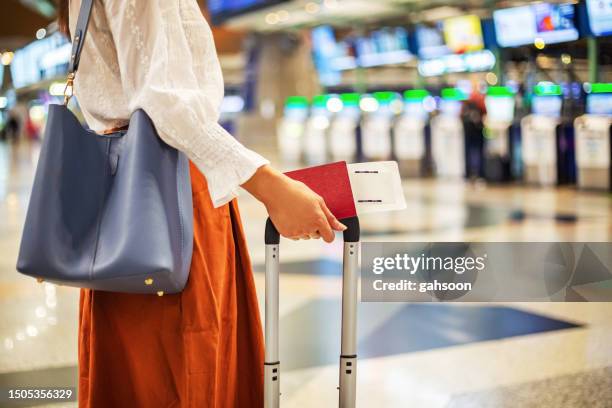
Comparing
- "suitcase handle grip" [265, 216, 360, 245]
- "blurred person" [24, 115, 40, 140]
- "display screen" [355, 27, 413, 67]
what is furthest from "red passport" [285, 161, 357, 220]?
"blurred person" [24, 115, 40, 140]

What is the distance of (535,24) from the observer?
5.77m

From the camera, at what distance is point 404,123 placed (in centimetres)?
1218

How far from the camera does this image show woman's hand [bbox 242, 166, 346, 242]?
1.06m

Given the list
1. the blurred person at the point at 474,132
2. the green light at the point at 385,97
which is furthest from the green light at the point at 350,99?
the blurred person at the point at 474,132

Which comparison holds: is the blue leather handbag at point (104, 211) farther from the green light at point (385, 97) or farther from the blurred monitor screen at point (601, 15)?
the green light at point (385, 97)

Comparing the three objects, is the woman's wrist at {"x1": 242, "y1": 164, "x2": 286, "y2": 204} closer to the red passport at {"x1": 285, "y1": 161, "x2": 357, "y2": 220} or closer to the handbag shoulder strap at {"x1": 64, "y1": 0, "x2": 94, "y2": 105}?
the red passport at {"x1": 285, "y1": 161, "x2": 357, "y2": 220}

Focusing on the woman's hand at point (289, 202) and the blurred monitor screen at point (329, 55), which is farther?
the blurred monitor screen at point (329, 55)

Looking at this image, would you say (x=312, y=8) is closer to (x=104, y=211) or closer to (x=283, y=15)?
(x=283, y=15)

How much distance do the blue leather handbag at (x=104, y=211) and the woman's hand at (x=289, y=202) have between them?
12 centimetres

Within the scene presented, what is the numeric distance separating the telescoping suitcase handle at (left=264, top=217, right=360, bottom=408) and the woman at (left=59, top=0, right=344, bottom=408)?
0.05 meters

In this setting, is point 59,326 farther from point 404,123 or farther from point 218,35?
point 218,35

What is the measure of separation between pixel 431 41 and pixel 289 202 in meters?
11.0

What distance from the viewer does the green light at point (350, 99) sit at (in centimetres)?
1446

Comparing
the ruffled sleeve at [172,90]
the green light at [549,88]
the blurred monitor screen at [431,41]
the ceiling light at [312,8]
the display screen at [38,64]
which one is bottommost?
the ruffled sleeve at [172,90]
